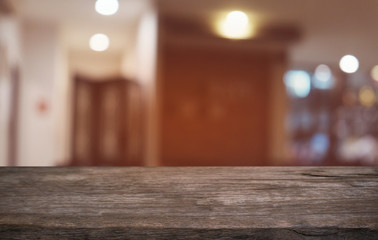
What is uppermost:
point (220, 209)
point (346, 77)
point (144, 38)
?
point (144, 38)

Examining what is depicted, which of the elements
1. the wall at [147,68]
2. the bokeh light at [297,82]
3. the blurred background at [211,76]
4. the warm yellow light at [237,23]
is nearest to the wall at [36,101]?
the blurred background at [211,76]

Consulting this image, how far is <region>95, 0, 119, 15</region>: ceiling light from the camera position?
45cm

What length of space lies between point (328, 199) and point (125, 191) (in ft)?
0.59

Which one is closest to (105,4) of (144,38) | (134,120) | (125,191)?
(125,191)

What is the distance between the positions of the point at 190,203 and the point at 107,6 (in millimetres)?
288

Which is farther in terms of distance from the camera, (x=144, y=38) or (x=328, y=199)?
(x=144, y=38)

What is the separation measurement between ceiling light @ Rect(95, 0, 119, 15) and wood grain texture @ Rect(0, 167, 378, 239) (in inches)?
9.0

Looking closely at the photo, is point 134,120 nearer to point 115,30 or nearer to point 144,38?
point 144,38

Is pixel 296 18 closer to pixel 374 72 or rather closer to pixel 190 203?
pixel 374 72

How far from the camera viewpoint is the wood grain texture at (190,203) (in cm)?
26

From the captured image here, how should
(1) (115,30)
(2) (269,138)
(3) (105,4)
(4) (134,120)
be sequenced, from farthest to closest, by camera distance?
(4) (134,120), (2) (269,138), (1) (115,30), (3) (105,4)

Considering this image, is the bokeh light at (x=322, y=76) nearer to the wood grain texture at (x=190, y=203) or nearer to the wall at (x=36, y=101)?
A: the wood grain texture at (x=190, y=203)

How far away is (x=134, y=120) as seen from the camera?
1.03m

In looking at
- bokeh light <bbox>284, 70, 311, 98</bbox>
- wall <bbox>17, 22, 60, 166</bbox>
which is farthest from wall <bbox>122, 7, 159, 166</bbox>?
bokeh light <bbox>284, 70, 311, 98</bbox>
